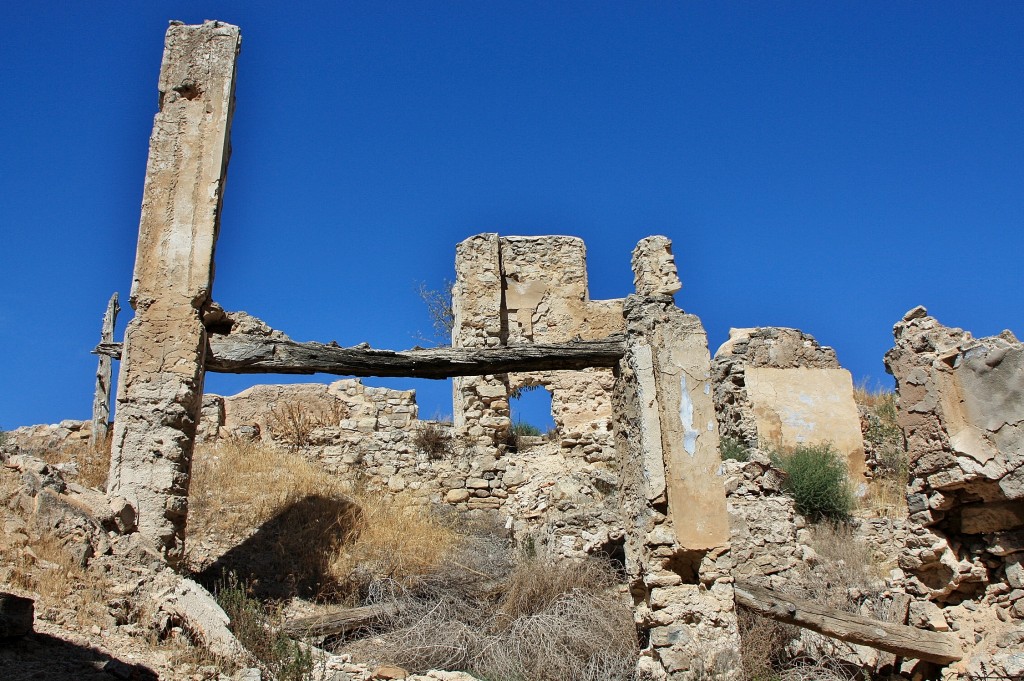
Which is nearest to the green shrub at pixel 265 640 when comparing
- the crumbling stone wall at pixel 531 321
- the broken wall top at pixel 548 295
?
the crumbling stone wall at pixel 531 321

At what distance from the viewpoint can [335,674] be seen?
20.2 feet

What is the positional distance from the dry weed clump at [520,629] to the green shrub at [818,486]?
481cm

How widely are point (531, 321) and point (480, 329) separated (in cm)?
185

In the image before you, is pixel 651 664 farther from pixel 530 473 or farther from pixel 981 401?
pixel 530 473

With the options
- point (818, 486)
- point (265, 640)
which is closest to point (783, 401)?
point (818, 486)

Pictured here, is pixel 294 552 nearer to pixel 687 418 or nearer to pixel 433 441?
pixel 433 441

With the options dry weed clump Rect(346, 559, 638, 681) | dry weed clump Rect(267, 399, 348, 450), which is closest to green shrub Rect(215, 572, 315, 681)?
dry weed clump Rect(346, 559, 638, 681)

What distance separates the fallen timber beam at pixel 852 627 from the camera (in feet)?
19.8

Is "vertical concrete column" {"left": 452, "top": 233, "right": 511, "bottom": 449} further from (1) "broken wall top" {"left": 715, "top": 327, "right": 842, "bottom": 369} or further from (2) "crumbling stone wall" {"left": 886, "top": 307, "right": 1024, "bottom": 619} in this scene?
(2) "crumbling stone wall" {"left": 886, "top": 307, "right": 1024, "bottom": 619}

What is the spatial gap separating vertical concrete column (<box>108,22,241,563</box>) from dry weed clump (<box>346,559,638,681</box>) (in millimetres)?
2149

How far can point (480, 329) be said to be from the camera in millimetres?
14008

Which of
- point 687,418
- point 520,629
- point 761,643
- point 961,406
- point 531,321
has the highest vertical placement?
point 531,321

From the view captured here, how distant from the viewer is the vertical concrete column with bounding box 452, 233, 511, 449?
13055 millimetres

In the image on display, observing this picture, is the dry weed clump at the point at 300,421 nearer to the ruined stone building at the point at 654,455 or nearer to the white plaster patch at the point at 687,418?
the ruined stone building at the point at 654,455
